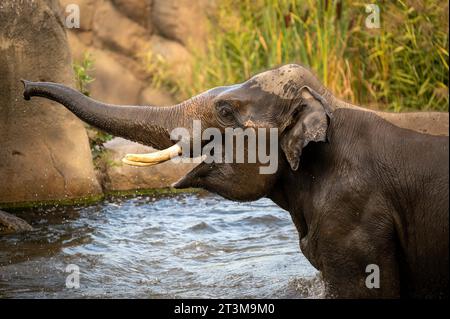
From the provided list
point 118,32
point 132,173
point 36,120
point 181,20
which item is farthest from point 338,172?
point 118,32

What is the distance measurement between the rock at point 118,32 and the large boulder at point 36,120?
374 inches

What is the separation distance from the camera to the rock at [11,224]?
8.66m

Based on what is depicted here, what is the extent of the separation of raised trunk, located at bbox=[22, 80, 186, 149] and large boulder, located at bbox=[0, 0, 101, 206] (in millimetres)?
4143

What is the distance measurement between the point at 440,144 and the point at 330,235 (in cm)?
79

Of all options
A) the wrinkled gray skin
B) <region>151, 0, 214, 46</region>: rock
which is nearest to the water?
the wrinkled gray skin

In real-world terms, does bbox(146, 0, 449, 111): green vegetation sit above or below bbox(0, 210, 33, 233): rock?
above

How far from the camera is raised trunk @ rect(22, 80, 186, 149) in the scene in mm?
5570

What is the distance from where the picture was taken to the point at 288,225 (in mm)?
9242

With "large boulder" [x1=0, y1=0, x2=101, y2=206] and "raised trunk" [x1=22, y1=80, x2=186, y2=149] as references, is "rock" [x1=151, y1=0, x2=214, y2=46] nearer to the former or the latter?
"large boulder" [x1=0, y1=0, x2=101, y2=206]

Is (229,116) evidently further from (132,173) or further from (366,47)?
(366,47)

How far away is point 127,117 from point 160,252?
284cm

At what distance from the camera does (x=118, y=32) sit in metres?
19.7

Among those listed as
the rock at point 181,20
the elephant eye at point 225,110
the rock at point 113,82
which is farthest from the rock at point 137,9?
the elephant eye at point 225,110
